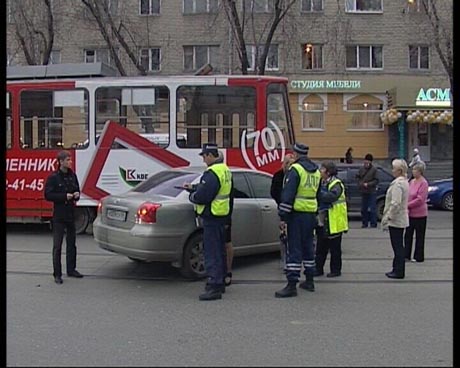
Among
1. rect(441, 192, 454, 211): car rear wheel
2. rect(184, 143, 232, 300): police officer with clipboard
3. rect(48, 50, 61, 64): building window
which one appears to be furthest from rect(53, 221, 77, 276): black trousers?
rect(48, 50, 61, 64): building window

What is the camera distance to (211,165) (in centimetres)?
819

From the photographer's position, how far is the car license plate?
9.09 metres

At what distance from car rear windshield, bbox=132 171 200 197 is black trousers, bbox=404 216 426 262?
3.48 metres

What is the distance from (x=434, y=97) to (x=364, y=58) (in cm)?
422

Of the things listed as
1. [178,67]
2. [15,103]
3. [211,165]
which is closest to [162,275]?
[211,165]

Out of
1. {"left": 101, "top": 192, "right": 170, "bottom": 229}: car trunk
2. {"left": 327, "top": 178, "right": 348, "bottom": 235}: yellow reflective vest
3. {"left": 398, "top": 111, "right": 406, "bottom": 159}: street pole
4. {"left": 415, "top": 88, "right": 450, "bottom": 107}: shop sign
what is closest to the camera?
{"left": 101, "top": 192, "right": 170, "bottom": 229}: car trunk

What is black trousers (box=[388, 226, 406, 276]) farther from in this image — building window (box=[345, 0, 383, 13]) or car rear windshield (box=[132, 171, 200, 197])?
building window (box=[345, 0, 383, 13])

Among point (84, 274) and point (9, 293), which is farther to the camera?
point (84, 274)

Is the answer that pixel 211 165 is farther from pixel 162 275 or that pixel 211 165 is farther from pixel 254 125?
pixel 254 125

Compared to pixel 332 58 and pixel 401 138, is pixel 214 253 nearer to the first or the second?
→ pixel 401 138

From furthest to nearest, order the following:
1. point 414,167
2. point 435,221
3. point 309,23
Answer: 1. point 309,23
2. point 435,221
3. point 414,167

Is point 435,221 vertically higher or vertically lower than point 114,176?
lower

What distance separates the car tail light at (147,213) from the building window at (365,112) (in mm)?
23942

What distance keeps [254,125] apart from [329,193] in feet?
13.4
